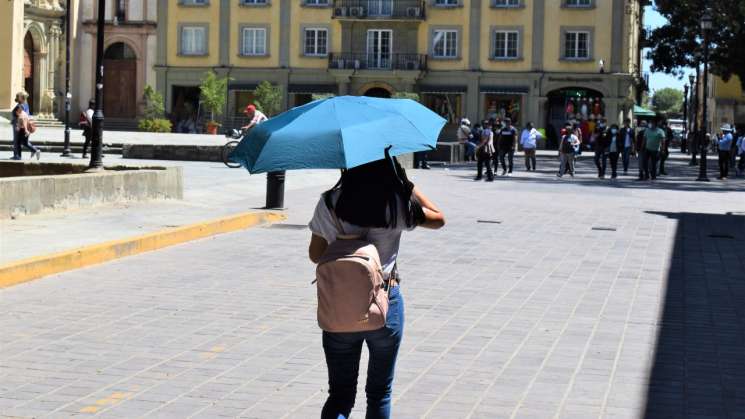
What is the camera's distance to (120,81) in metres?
69.2

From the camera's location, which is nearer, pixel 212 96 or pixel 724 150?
pixel 724 150

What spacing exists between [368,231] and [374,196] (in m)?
0.15

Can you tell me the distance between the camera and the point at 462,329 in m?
9.59

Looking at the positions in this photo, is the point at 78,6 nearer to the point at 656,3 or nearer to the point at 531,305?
the point at 656,3

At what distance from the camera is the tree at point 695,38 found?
5153cm

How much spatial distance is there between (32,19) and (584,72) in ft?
87.8

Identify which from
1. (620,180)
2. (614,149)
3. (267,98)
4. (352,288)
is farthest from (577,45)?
(352,288)

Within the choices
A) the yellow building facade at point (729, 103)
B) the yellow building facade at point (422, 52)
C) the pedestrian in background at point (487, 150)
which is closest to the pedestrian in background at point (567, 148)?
the pedestrian in background at point (487, 150)

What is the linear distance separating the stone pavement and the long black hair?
5.78 ft

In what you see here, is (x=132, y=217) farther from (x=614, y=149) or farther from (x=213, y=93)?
(x=213, y=93)

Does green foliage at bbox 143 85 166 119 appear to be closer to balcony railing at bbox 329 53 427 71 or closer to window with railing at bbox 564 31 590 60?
balcony railing at bbox 329 53 427 71

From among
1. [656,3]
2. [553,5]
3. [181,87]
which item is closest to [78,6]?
[181,87]

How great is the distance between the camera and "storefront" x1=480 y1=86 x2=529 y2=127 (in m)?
65.1

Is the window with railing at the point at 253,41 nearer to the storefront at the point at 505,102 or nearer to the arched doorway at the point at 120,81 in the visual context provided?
the arched doorway at the point at 120,81
